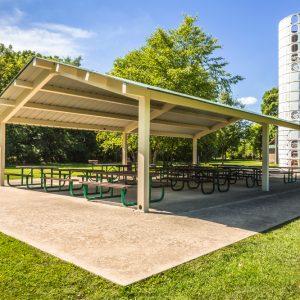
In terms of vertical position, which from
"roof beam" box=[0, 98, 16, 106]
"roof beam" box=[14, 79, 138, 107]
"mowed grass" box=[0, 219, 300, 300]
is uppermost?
"roof beam" box=[14, 79, 138, 107]

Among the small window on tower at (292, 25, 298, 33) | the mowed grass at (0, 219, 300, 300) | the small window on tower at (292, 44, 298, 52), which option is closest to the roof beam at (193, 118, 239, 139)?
the mowed grass at (0, 219, 300, 300)

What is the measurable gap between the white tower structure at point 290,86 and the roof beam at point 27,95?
1926 centimetres

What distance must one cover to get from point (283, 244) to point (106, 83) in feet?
16.5

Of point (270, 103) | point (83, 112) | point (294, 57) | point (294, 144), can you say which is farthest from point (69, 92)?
point (270, 103)

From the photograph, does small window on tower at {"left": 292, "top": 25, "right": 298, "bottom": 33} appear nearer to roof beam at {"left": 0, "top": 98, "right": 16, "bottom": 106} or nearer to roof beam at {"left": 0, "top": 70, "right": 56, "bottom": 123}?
roof beam at {"left": 0, "top": 70, "right": 56, "bottom": 123}

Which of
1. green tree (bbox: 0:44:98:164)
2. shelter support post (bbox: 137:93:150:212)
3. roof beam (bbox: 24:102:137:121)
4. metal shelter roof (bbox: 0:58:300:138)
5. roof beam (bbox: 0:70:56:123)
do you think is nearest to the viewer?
shelter support post (bbox: 137:93:150:212)

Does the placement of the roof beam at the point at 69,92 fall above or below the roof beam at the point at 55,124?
above

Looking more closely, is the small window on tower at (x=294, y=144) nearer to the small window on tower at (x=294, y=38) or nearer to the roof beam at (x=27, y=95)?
the small window on tower at (x=294, y=38)

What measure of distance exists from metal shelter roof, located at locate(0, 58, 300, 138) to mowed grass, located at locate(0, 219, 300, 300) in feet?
13.5

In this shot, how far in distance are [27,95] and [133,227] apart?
670 centimetres

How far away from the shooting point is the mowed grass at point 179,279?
2.91 meters

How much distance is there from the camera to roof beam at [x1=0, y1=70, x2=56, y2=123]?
9.07m

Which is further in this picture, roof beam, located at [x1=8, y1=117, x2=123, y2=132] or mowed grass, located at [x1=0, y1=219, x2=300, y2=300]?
roof beam, located at [x1=8, y1=117, x2=123, y2=132]

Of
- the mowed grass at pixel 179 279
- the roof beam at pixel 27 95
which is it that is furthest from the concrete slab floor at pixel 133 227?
the roof beam at pixel 27 95
